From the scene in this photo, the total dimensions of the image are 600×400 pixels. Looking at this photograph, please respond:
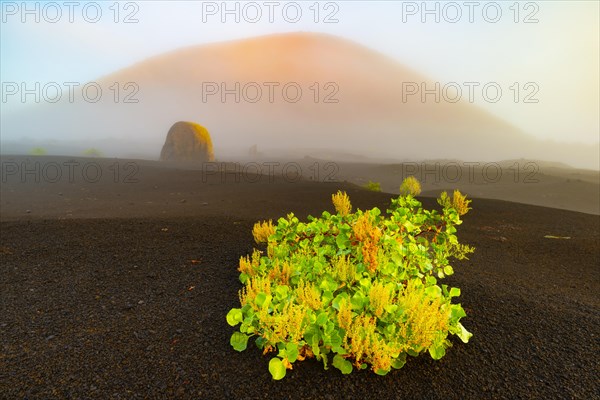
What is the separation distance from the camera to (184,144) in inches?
1217

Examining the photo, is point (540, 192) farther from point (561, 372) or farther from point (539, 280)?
point (561, 372)

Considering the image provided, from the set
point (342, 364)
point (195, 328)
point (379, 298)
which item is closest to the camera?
point (342, 364)

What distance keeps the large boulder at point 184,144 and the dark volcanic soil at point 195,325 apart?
981 inches

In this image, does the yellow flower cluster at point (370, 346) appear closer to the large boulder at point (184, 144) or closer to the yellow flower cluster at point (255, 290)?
the yellow flower cluster at point (255, 290)

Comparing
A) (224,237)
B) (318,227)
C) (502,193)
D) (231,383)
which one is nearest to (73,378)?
(231,383)

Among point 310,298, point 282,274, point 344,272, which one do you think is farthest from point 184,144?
point 310,298

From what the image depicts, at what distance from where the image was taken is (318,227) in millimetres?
4172

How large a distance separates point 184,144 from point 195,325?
1164 inches

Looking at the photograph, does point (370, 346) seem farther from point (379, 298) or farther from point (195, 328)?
point (195, 328)

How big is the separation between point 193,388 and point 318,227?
2.14m

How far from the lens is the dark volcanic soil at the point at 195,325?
2.60 meters

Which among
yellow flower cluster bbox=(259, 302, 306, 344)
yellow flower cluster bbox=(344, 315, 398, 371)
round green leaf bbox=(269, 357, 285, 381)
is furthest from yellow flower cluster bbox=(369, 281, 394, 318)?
round green leaf bbox=(269, 357, 285, 381)

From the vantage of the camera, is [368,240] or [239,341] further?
[368,240]

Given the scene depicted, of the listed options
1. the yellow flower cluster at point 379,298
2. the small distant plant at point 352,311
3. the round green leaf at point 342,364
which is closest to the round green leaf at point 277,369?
the small distant plant at point 352,311
